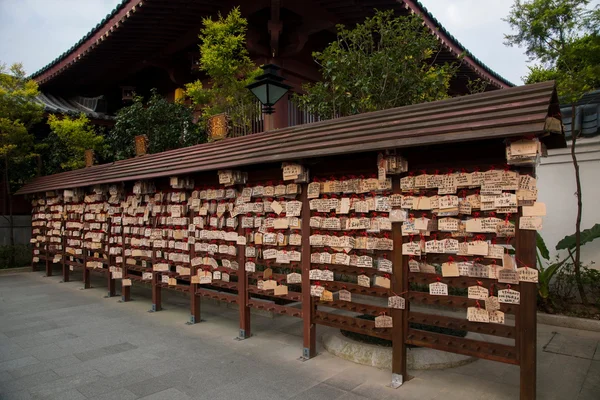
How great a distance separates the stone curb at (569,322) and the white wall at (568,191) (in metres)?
1.65

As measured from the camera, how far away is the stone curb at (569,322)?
6195 mm

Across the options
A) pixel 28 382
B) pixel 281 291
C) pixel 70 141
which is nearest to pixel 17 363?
pixel 28 382

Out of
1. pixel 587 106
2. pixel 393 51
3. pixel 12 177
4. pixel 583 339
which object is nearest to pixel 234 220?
pixel 393 51

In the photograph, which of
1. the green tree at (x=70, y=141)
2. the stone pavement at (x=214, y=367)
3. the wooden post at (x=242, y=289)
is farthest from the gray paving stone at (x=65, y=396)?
the green tree at (x=70, y=141)

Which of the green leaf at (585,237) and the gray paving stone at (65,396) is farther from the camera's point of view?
the green leaf at (585,237)

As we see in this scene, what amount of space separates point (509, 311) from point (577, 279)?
412cm

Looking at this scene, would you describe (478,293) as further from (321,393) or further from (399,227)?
(321,393)

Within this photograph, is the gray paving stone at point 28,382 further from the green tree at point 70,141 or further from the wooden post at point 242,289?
the green tree at point 70,141

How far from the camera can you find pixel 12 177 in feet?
44.5

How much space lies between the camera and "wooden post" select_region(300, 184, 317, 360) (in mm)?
5082

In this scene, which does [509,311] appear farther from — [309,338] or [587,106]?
[587,106]

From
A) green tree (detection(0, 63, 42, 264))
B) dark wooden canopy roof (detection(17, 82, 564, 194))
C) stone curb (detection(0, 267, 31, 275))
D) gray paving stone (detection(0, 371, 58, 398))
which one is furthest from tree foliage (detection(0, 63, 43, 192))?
gray paving stone (detection(0, 371, 58, 398))

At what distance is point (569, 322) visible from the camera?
6.39m

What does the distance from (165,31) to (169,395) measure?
9520 mm
